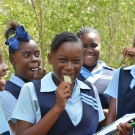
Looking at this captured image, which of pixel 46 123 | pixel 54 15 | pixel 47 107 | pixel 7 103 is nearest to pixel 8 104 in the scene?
pixel 7 103

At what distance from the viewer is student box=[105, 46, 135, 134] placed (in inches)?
122

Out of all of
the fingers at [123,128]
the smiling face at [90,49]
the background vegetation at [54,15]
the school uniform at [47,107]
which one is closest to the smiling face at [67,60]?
the school uniform at [47,107]

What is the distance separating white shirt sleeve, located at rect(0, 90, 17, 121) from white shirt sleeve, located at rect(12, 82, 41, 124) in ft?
1.56

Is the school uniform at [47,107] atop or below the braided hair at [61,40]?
below

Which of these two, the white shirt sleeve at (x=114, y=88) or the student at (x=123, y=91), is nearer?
the student at (x=123, y=91)

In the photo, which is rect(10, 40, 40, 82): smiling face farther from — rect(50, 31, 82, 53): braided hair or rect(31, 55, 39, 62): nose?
rect(50, 31, 82, 53): braided hair

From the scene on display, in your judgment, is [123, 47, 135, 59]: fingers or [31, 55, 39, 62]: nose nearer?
[123, 47, 135, 59]: fingers

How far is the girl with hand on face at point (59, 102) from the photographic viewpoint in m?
2.61

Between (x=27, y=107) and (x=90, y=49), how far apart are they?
1412 mm

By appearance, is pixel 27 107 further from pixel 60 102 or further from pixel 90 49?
pixel 90 49

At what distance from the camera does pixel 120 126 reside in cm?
263

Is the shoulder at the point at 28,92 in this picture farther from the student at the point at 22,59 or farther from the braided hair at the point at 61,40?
the student at the point at 22,59

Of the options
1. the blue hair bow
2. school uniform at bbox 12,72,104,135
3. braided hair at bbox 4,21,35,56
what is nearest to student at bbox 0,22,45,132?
the blue hair bow

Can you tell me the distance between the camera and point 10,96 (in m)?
3.26
